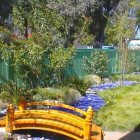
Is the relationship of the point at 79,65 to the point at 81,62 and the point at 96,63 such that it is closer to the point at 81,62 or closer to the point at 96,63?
the point at 81,62

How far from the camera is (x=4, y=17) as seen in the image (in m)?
6.79

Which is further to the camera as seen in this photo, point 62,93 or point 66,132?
point 62,93

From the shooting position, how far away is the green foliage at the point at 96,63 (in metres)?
20.2

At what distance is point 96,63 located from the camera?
2034 centimetres

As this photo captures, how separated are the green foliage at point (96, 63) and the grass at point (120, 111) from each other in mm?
4031

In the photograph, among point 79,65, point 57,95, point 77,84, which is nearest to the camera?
point 57,95

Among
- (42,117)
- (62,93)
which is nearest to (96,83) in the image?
(62,93)

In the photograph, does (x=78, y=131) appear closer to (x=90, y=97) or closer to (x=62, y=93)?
(x=62, y=93)

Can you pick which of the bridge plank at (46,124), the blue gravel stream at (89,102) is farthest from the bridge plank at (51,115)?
the blue gravel stream at (89,102)

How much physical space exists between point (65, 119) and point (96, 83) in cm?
1064

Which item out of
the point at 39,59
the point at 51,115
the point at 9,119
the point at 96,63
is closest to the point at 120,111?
the point at 39,59

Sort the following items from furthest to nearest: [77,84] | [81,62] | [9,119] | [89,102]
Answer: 1. [81,62]
2. [77,84]
3. [89,102]
4. [9,119]

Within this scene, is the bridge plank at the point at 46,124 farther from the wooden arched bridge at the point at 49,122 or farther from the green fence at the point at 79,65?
the green fence at the point at 79,65

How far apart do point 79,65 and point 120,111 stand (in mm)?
8052
